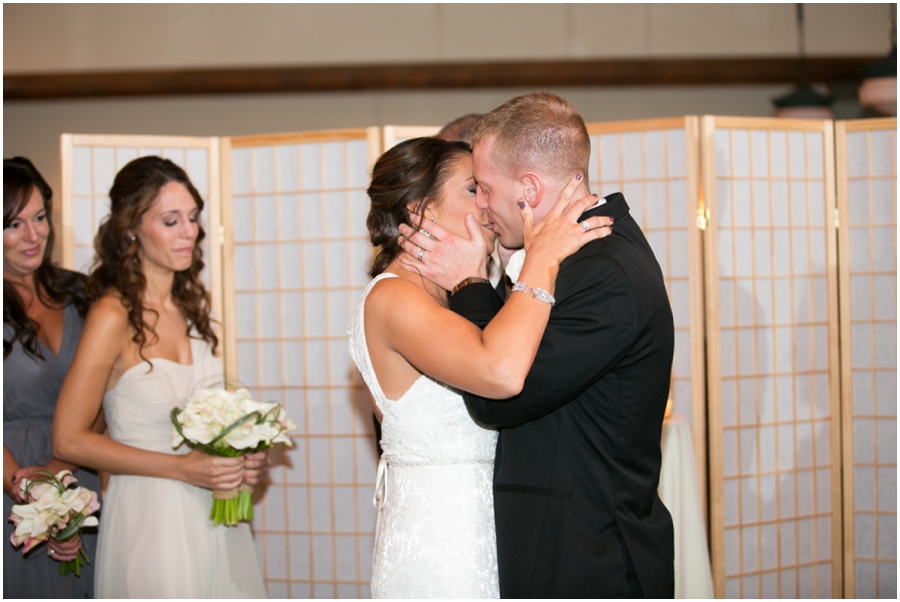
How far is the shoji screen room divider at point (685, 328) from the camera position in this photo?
391 cm

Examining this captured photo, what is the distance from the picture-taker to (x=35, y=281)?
3.25m

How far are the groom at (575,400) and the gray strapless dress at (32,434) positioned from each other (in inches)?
69.3

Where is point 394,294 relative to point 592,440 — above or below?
above

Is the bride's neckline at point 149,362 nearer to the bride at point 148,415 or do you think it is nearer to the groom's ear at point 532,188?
the bride at point 148,415

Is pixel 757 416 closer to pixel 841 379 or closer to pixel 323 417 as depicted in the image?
pixel 841 379

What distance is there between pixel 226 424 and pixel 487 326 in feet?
4.17

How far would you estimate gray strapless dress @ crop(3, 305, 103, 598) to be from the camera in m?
3.00

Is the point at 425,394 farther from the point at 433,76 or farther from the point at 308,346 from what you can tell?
the point at 433,76

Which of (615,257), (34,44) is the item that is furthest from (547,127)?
(34,44)

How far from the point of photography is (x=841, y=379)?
402cm

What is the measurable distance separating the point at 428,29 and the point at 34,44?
341 cm

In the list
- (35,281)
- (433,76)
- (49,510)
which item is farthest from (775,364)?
(433,76)

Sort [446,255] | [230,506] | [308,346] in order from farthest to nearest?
[308,346], [230,506], [446,255]

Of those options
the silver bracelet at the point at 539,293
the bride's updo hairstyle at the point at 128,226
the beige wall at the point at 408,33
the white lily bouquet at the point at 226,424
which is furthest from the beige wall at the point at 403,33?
the silver bracelet at the point at 539,293
